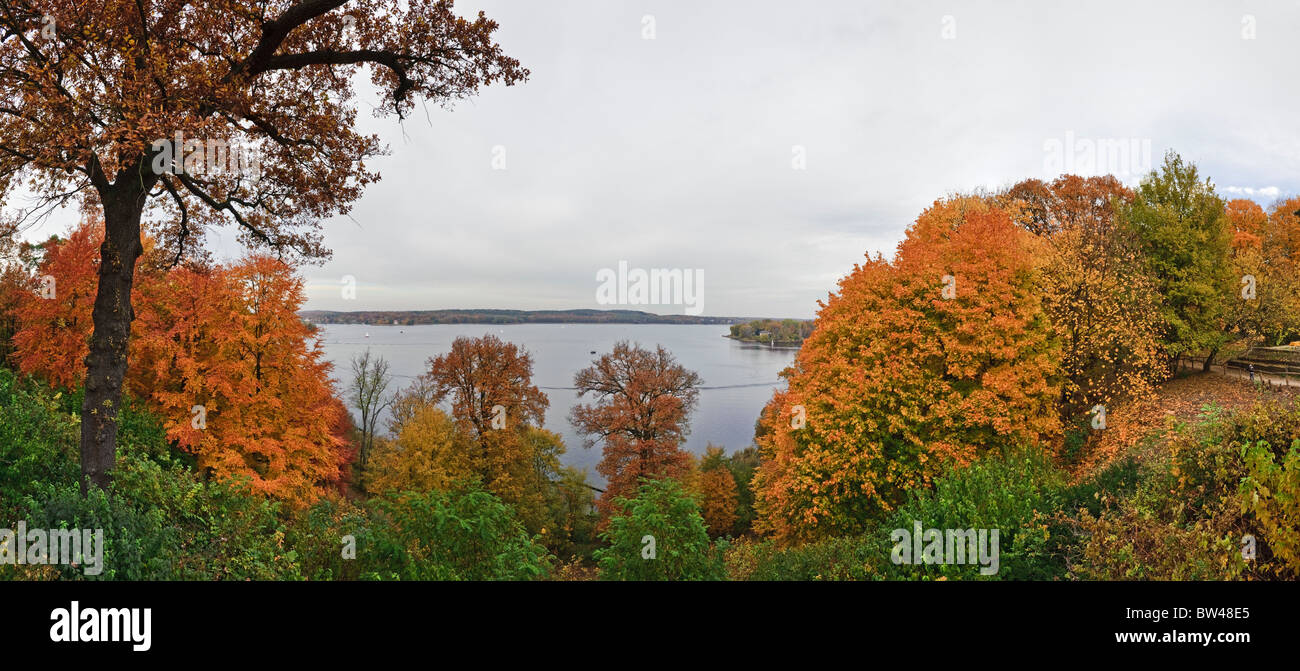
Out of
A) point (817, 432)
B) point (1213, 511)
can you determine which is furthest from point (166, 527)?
point (817, 432)

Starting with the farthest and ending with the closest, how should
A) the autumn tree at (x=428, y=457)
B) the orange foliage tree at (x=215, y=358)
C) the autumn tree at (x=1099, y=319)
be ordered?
the autumn tree at (x=428, y=457) → the autumn tree at (x=1099, y=319) → the orange foliage tree at (x=215, y=358)

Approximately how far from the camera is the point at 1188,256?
18.1 metres

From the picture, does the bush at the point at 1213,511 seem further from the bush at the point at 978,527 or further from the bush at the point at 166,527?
the bush at the point at 166,527

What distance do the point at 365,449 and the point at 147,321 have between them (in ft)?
71.1

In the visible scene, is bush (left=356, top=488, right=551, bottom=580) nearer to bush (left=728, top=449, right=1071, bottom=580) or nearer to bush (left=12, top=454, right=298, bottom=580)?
bush (left=12, top=454, right=298, bottom=580)

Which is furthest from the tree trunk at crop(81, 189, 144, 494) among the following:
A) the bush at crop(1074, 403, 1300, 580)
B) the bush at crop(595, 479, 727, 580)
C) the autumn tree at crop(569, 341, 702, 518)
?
the autumn tree at crop(569, 341, 702, 518)

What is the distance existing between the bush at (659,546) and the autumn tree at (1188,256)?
19.2 m

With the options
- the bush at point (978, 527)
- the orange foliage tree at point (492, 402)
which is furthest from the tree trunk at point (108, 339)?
the orange foliage tree at point (492, 402)

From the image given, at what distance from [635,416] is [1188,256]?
70.1 feet

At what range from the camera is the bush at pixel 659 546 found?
6.97 metres

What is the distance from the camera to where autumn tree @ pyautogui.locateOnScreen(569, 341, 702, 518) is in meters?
24.6

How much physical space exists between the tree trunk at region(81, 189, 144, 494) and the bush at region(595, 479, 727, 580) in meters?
6.85
